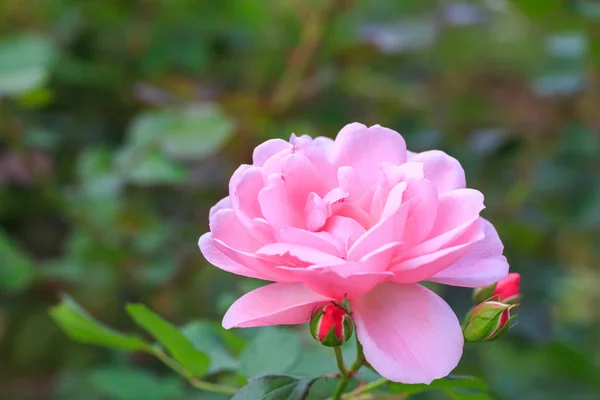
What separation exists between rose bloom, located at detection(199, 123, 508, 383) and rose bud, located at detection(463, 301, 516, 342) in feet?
0.06

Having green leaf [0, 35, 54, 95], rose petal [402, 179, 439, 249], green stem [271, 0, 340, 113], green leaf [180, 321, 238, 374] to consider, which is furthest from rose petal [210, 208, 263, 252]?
green stem [271, 0, 340, 113]

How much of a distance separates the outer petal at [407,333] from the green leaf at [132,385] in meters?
0.52

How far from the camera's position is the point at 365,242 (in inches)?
15.8

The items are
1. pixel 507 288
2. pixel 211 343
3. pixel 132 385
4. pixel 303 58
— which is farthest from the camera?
pixel 303 58

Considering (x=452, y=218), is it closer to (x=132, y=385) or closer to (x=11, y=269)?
(x=132, y=385)

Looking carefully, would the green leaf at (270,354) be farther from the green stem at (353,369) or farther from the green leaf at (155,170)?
the green leaf at (155,170)

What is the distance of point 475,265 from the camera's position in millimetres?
452

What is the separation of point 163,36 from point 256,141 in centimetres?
32

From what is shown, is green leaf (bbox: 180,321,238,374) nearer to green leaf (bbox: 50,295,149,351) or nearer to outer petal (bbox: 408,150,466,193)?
green leaf (bbox: 50,295,149,351)

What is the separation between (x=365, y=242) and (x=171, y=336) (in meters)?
0.23

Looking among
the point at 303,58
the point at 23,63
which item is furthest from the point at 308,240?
the point at 303,58

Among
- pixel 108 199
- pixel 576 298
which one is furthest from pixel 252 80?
pixel 576 298

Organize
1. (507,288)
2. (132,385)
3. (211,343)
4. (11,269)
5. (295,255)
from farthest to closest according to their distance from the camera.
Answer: (11,269) < (132,385) < (211,343) < (507,288) < (295,255)

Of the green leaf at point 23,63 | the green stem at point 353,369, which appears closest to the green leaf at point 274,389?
the green stem at point 353,369
